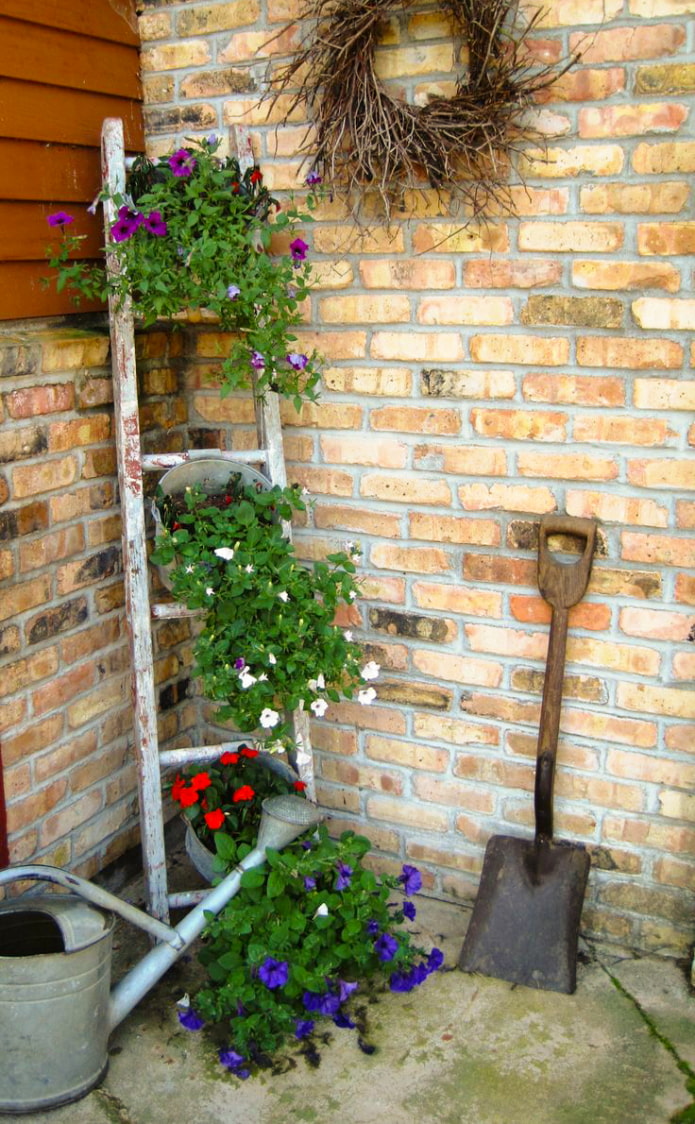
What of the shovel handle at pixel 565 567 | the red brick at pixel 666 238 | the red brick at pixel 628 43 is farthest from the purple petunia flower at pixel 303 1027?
the red brick at pixel 628 43

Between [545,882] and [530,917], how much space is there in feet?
0.28

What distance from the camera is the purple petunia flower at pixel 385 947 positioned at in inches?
88.5

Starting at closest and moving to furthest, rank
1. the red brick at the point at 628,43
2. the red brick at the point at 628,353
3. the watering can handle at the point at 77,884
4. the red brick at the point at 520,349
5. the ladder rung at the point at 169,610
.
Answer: the watering can handle at the point at 77,884 < the red brick at the point at 628,43 < the red brick at the point at 628,353 < the red brick at the point at 520,349 < the ladder rung at the point at 169,610

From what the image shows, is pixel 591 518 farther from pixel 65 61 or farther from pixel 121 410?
pixel 65 61

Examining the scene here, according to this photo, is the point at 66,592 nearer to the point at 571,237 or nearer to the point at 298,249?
the point at 298,249

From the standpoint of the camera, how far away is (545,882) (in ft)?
7.91

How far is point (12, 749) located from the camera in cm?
231

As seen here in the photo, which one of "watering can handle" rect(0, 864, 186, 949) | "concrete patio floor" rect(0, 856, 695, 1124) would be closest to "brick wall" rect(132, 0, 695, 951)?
"concrete patio floor" rect(0, 856, 695, 1124)

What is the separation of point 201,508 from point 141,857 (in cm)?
99

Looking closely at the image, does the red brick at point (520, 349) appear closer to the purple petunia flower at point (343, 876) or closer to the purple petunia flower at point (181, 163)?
the purple petunia flower at point (181, 163)

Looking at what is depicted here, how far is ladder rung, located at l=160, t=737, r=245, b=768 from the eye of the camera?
2443mm

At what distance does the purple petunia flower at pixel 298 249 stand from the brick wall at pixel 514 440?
7.0 inches

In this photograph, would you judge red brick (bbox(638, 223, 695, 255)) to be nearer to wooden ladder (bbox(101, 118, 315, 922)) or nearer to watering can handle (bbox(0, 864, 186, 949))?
wooden ladder (bbox(101, 118, 315, 922))

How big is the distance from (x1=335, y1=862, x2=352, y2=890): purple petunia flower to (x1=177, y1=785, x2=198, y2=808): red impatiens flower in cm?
37
